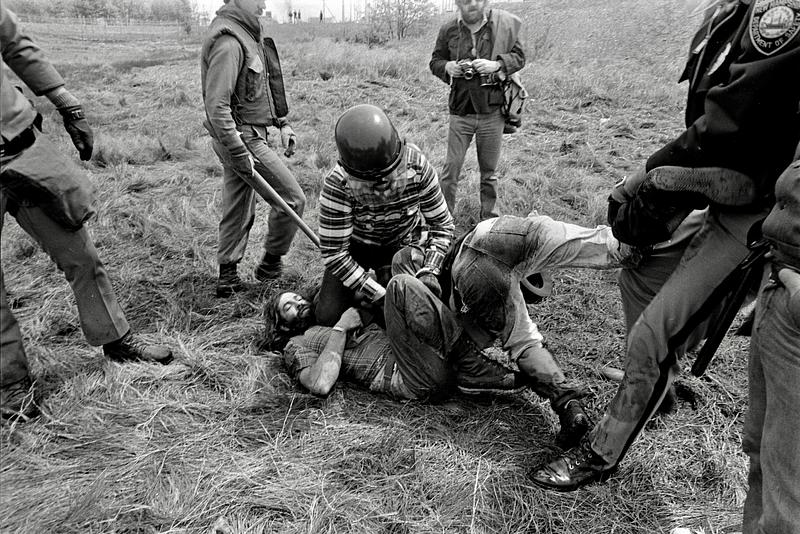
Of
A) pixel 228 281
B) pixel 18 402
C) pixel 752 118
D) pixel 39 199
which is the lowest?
pixel 228 281

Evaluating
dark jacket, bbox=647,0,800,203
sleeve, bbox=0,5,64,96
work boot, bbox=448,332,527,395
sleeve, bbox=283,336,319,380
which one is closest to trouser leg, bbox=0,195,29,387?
sleeve, bbox=0,5,64,96

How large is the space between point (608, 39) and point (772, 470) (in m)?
20.4

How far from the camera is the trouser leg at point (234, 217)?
3.80m

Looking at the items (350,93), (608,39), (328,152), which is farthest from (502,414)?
(608,39)

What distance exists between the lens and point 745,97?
1.73 m

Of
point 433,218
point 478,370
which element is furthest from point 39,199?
point 478,370

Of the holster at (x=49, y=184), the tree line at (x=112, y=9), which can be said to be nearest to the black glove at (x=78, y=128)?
the holster at (x=49, y=184)

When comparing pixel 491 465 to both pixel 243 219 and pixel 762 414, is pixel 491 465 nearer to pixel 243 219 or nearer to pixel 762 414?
pixel 762 414

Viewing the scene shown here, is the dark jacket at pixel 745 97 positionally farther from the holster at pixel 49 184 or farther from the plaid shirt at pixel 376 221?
the holster at pixel 49 184

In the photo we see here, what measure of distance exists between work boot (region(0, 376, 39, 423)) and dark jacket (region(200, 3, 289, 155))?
5.69ft

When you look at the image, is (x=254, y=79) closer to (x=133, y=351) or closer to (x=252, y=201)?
(x=252, y=201)

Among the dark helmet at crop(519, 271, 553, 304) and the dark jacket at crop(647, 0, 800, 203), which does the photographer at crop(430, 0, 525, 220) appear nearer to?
the dark helmet at crop(519, 271, 553, 304)

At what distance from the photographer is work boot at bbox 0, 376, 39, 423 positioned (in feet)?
8.28

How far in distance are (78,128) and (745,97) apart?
301 centimetres
